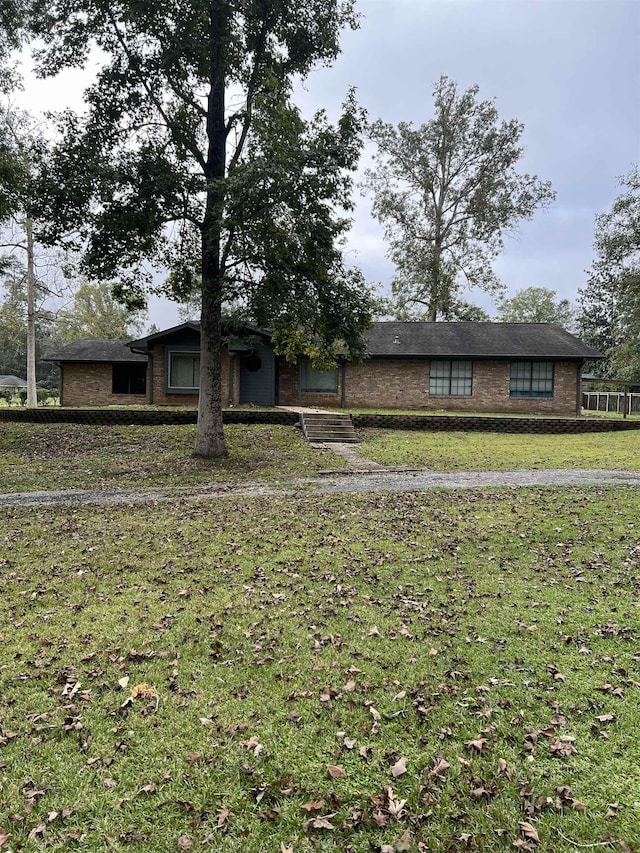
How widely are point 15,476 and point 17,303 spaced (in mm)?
28995

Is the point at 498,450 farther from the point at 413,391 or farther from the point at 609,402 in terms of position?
the point at 609,402

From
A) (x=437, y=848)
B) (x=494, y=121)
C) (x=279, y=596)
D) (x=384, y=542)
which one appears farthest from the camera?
(x=494, y=121)

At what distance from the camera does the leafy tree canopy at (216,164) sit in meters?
10.2

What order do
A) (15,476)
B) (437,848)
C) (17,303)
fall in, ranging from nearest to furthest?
(437,848), (15,476), (17,303)

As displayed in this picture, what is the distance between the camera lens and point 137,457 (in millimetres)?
13266

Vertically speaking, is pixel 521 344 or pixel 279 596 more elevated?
pixel 521 344

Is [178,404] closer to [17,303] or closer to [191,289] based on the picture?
[191,289]

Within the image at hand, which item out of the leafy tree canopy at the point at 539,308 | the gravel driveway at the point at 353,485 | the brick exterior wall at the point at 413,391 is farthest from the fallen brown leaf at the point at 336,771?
the leafy tree canopy at the point at 539,308

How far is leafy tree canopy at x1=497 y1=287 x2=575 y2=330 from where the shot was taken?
54219mm

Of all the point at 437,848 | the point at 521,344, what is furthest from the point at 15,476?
the point at 521,344

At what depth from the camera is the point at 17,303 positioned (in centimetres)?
3438

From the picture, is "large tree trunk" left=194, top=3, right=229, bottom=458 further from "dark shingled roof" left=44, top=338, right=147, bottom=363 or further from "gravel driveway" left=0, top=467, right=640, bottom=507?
"dark shingled roof" left=44, top=338, right=147, bottom=363

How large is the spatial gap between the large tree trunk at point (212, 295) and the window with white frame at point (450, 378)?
43.0ft

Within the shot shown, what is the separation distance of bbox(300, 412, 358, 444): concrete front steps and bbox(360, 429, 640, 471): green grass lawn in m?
0.55
